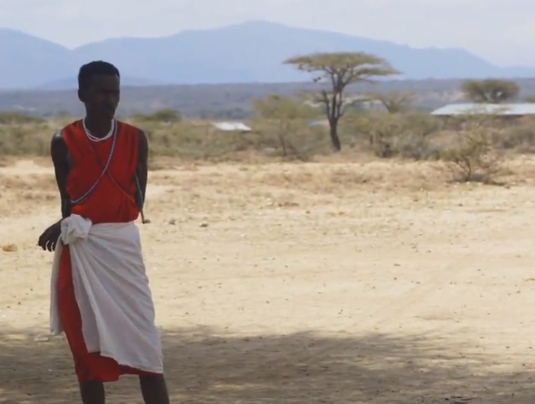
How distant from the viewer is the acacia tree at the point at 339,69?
39.8 meters

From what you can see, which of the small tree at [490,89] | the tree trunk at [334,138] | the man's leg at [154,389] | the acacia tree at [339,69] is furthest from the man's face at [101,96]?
the small tree at [490,89]

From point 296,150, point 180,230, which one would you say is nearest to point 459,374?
point 180,230

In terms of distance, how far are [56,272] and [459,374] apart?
261 centimetres

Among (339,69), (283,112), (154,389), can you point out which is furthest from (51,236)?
(339,69)

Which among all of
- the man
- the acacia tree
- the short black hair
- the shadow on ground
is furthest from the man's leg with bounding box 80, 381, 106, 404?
the acacia tree

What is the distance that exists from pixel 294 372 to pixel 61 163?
2365mm

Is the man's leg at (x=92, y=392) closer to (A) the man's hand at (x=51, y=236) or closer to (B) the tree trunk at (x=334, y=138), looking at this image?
(A) the man's hand at (x=51, y=236)

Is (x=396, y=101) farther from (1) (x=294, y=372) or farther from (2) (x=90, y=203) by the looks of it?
(2) (x=90, y=203)

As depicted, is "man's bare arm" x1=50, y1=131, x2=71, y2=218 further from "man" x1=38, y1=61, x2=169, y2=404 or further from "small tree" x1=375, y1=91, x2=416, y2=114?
"small tree" x1=375, y1=91, x2=416, y2=114

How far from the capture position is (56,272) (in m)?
4.25

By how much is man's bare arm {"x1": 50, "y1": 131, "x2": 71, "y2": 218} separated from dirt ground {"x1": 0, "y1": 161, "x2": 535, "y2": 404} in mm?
1520

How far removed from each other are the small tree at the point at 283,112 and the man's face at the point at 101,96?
1045 inches

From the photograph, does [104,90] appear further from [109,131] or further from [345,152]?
[345,152]

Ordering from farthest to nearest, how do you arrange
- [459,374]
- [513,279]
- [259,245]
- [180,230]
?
[180,230] < [259,245] < [513,279] < [459,374]
